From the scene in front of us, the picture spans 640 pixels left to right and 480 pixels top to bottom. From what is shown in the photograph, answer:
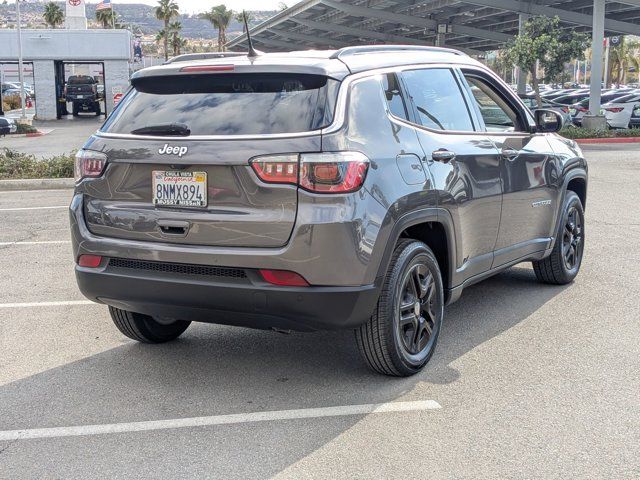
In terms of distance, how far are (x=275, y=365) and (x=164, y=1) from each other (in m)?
90.5

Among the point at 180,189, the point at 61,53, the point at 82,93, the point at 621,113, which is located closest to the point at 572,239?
the point at 180,189

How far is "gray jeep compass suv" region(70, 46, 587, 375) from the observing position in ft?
14.4

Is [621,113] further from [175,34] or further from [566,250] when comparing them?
[175,34]

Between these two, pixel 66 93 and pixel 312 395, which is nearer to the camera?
pixel 312 395

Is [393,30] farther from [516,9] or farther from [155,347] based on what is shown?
[155,347]

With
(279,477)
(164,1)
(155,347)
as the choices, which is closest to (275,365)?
(155,347)

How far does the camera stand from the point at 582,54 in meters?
29.5

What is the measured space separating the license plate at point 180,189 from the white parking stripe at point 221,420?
1.13 m

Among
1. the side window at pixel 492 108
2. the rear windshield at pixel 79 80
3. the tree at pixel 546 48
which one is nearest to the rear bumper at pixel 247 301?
the side window at pixel 492 108

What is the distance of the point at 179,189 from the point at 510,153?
2661mm

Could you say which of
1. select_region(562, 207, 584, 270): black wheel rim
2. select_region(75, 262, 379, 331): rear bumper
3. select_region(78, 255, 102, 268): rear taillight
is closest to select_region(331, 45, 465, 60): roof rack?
select_region(75, 262, 379, 331): rear bumper

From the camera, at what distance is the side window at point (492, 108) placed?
6.09 metres

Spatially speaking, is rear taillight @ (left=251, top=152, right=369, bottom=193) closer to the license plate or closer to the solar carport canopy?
the license plate

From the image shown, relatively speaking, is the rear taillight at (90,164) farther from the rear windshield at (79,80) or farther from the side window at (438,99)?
the rear windshield at (79,80)
